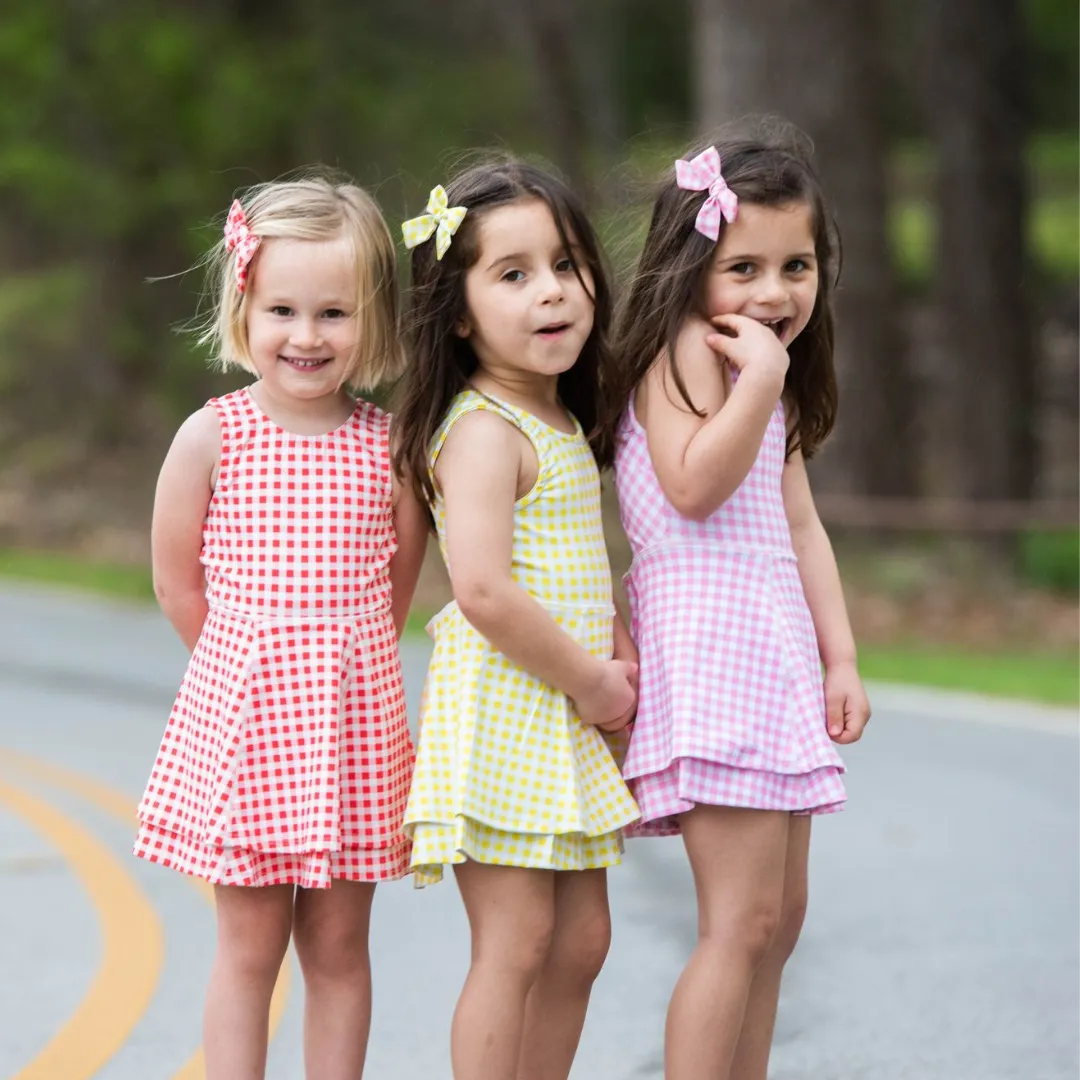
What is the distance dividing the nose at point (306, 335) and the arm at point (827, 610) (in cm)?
93

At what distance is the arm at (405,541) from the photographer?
3461mm

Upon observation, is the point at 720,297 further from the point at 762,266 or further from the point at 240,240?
the point at 240,240

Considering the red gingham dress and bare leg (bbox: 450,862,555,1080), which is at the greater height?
the red gingham dress

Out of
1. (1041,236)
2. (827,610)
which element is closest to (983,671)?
(827,610)

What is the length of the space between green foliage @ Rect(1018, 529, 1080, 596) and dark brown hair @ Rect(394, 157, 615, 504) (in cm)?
971

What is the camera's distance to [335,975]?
3438mm

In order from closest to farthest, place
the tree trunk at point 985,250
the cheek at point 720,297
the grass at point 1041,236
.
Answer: the cheek at point 720,297 → the tree trunk at point 985,250 → the grass at point 1041,236

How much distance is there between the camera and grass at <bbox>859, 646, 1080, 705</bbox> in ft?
29.7

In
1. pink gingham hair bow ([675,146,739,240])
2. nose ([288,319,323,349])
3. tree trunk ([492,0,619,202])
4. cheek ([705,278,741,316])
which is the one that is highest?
tree trunk ([492,0,619,202])

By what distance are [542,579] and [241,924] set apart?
0.83m

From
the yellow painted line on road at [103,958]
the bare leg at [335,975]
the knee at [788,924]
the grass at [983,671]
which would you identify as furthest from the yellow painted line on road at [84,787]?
the grass at [983,671]

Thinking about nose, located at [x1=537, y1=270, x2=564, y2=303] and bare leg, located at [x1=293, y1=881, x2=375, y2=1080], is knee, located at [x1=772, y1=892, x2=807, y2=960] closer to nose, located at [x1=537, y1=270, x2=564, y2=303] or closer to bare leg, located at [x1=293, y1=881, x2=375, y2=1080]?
bare leg, located at [x1=293, y1=881, x2=375, y2=1080]

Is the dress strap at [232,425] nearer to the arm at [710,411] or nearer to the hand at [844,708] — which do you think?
the arm at [710,411]

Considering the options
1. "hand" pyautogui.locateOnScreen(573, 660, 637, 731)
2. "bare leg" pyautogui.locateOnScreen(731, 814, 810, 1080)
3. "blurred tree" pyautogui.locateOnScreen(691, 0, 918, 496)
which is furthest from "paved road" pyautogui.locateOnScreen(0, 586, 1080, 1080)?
"blurred tree" pyautogui.locateOnScreen(691, 0, 918, 496)
